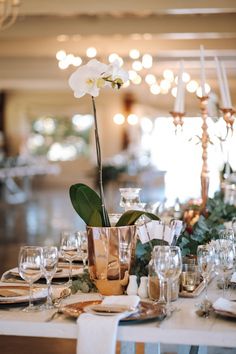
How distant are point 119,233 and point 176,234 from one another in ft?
1.15

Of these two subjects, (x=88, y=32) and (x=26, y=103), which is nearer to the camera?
(x=88, y=32)

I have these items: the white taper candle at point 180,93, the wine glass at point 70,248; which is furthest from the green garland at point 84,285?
the white taper candle at point 180,93

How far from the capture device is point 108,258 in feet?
9.57

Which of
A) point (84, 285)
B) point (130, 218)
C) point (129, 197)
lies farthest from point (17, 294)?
point (129, 197)

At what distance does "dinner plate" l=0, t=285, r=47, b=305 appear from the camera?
2724 mm

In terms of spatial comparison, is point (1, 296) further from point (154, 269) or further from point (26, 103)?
point (26, 103)

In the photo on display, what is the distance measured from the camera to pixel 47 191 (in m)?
20.9

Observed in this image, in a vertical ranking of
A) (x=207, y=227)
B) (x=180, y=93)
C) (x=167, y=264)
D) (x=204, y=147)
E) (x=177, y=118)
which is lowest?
(x=167, y=264)

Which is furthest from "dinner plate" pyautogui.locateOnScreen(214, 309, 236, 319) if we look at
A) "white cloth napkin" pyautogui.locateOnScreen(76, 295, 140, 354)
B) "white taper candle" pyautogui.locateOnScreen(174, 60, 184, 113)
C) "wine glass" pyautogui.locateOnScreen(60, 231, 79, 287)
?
"white taper candle" pyautogui.locateOnScreen(174, 60, 184, 113)

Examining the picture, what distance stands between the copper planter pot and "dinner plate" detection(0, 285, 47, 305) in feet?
0.71

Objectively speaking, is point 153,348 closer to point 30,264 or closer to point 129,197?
point 129,197

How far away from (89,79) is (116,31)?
925 centimetres

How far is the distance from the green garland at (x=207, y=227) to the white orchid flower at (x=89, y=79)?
33.7 inches

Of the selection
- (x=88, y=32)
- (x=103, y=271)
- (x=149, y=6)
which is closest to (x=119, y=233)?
(x=103, y=271)
